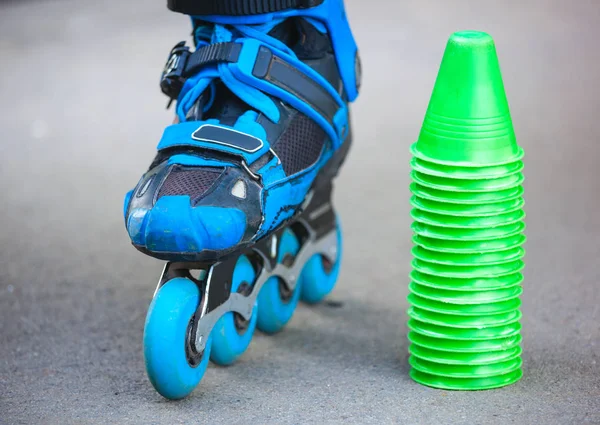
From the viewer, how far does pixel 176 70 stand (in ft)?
8.23

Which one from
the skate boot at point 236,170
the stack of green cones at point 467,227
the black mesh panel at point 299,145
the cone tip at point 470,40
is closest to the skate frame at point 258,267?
the skate boot at point 236,170

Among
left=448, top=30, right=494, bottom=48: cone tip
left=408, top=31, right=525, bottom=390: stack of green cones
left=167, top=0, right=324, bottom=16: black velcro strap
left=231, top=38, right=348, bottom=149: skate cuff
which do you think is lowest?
left=408, top=31, right=525, bottom=390: stack of green cones

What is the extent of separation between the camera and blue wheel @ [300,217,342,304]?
2959 mm

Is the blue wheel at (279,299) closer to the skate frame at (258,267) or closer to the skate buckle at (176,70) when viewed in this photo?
the skate frame at (258,267)

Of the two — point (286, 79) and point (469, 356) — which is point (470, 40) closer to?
point (286, 79)

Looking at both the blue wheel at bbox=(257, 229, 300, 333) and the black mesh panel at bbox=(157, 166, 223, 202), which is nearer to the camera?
the black mesh panel at bbox=(157, 166, 223, 202)

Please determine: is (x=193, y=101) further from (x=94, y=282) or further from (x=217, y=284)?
(x=94, y=282)

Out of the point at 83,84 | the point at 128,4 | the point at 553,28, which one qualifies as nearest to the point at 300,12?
the point at 83,84

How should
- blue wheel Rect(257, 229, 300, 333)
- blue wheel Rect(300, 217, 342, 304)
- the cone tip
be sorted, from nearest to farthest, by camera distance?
the cone tip, blue wheel Rect(257, 229, 300, 333), blue wheel Rect(300, 217, 342, 304)

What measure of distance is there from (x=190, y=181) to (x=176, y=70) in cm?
38

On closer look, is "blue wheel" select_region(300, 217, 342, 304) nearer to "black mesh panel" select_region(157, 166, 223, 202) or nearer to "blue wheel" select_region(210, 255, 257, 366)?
"blue wheel" select_region(210, 255, 257, 366)

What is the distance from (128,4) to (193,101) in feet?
15.1

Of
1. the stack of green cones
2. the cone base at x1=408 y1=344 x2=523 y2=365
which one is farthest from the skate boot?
the cone base at x1=408 y1=344 x2=523 y2=365

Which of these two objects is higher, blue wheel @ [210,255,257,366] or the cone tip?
the cone tip
